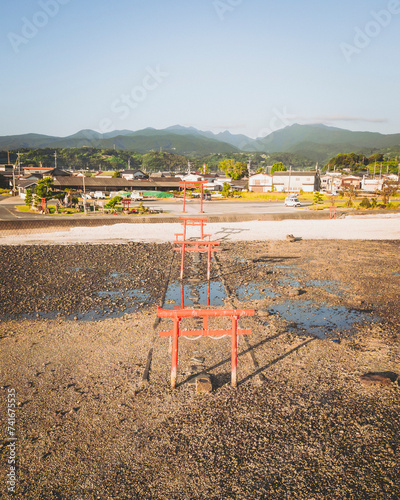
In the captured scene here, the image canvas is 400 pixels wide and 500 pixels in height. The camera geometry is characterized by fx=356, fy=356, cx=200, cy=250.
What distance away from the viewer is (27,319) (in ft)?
31.0

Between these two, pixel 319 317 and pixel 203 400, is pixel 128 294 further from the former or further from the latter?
pixel 203 400

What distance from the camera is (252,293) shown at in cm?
1188

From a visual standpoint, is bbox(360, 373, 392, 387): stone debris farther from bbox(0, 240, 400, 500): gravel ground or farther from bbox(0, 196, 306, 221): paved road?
bbox(0, 196, 306, 221): paved road

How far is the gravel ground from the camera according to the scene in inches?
169

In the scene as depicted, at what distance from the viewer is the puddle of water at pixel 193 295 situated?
431 inches

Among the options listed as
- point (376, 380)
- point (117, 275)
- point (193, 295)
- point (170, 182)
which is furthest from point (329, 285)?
point (170, 182)

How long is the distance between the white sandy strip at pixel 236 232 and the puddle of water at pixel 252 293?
10.0 metres

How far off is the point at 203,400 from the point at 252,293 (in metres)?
6.38

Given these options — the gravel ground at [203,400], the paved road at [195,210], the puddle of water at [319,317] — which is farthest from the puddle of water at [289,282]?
the paved road at [195,210]

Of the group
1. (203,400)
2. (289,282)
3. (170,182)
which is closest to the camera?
(203,400)

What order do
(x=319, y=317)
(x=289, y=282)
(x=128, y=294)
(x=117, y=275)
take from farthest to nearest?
(x=117, y=275)
(x=289, y=282)
(x=128, y=294)
(x=319, y=317)

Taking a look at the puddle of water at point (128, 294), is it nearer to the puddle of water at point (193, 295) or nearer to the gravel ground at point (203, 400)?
the gravel ground at point (203, 400)

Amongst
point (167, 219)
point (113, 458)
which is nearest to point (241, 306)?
point (113, 458)

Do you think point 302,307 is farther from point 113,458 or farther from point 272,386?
point 113,458
